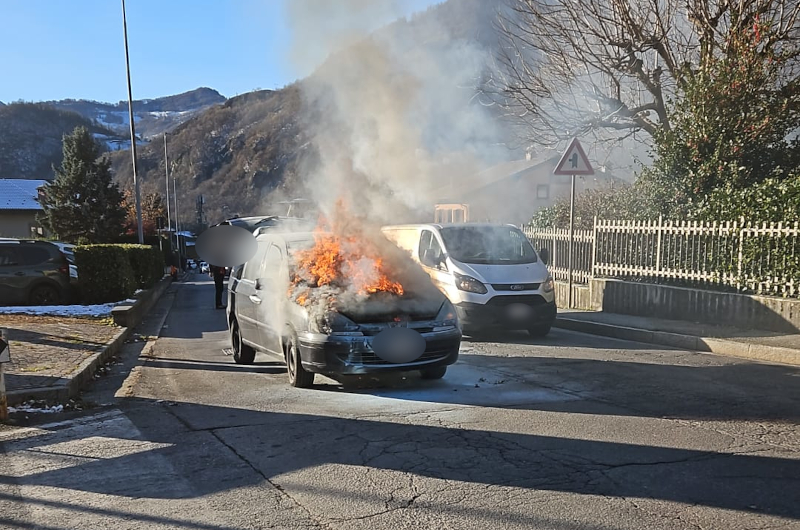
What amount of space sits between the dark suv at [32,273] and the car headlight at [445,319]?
38.5ft

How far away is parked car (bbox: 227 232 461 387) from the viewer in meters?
6.79

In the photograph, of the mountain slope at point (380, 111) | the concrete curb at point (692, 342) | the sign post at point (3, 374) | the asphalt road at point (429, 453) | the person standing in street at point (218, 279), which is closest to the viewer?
the asphalt road at point (429, 453)

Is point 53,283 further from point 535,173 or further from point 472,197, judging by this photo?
point 535,173

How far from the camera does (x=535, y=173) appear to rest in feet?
130

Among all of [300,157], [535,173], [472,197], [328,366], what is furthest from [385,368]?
[535,173]

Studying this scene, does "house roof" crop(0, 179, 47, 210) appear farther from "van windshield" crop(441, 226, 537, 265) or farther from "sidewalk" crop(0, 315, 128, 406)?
"van windshield" crop(441, 226, 537, 265)

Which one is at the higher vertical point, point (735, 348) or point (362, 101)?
point (362, 101)

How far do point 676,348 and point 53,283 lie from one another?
13251 mm

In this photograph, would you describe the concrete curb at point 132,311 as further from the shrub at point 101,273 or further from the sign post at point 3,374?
the sign post at point 3,374

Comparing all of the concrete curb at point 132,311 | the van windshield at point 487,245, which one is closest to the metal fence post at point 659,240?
the van windshield at point 487,245

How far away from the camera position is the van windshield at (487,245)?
1096 cm

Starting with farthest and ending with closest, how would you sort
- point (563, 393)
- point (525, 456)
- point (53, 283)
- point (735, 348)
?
1. point (53, 283)
2. point (735, 348)
3. point (563, 393)
4. point (525, 456)

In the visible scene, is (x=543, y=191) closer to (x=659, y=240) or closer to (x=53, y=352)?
(x=659, y=240)

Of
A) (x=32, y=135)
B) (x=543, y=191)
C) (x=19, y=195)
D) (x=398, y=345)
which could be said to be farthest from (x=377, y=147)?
(x=32, y=135)
